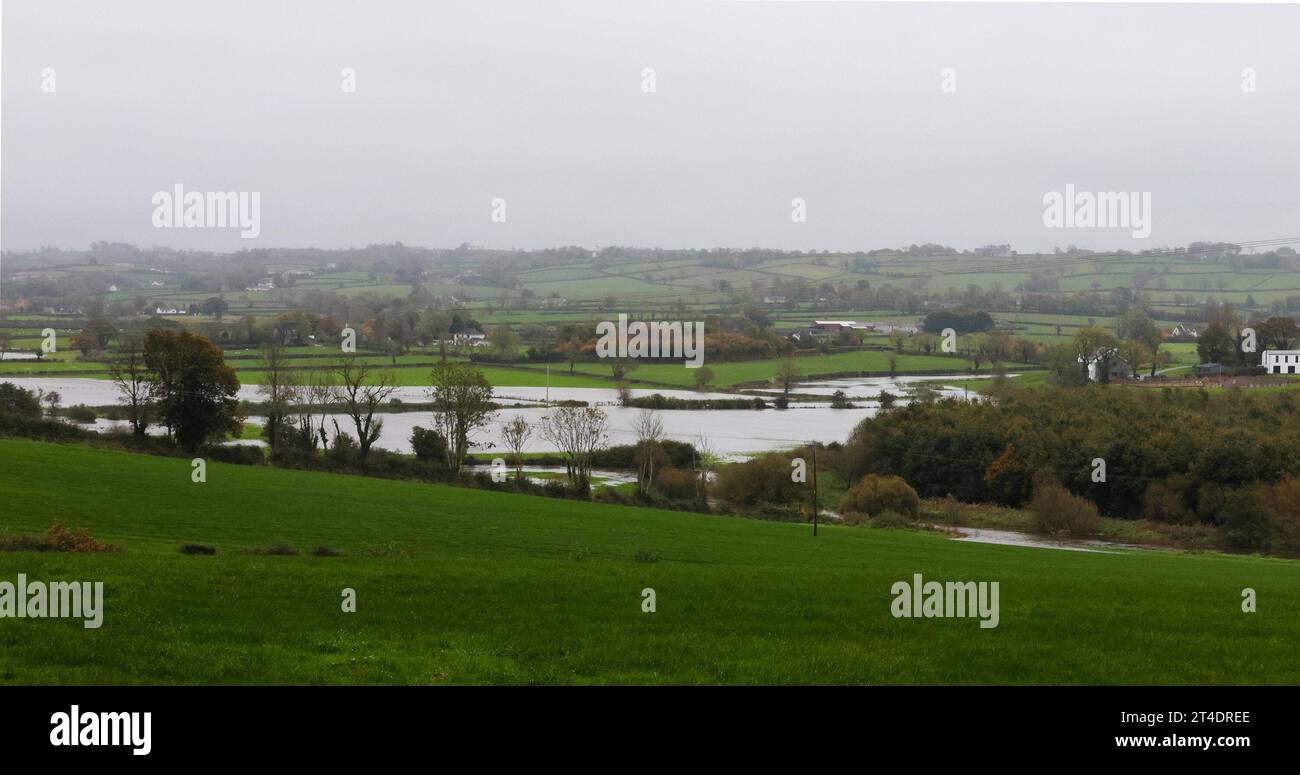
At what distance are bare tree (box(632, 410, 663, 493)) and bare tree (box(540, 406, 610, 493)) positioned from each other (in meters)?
2.29

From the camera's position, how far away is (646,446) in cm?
5775

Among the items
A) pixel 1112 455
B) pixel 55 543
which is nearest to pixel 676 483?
pixel 1112 455

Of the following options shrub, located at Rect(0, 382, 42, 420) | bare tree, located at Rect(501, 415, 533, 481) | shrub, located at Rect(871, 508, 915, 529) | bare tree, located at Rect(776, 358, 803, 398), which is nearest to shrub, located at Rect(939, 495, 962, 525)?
shrub, located at Rect(871, 508, 915, 529)

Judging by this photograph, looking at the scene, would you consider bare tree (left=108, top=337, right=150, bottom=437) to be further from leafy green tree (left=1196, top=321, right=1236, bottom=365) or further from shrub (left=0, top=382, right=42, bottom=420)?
leafy green tree (left=1196, top=321, right=1236, bottom=365)

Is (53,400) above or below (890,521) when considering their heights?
above

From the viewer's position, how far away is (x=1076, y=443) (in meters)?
59.3

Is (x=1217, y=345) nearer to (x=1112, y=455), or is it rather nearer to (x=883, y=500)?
(x=1112, y=455)

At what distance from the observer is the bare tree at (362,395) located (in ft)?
183

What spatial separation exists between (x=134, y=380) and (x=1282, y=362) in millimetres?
83304
